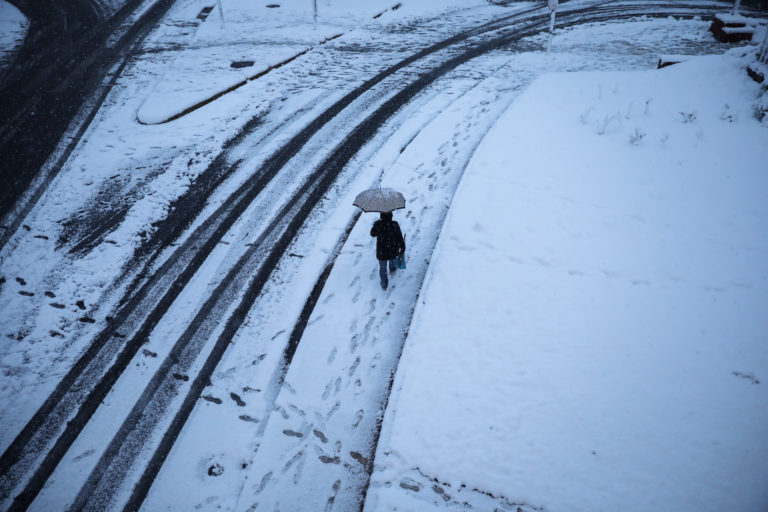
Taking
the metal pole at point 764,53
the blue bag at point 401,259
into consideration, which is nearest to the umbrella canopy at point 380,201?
the blue bag at point 401,259

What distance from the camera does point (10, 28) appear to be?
14977 mm

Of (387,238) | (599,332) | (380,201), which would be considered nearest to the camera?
(599,332)

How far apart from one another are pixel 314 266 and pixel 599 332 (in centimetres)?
404

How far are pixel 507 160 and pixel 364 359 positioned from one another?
4.81m

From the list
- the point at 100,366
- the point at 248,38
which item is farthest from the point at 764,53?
the point at 248,38

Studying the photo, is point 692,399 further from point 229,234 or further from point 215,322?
point 229,234

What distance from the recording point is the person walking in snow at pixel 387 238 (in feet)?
18.2

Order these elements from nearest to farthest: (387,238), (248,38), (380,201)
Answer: (380,201) < (387,238) < (248,38)

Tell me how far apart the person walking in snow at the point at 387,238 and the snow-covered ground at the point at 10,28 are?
1402 cm

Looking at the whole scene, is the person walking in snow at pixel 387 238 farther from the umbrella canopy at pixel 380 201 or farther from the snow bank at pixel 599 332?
the snow bank at pixel 599 332

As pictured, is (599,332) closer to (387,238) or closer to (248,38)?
(387,238)

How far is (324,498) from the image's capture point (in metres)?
4.07

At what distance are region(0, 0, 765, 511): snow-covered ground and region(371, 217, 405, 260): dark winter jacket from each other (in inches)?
26.9

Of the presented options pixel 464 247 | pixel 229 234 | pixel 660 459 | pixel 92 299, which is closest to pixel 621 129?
pixel 464 247
